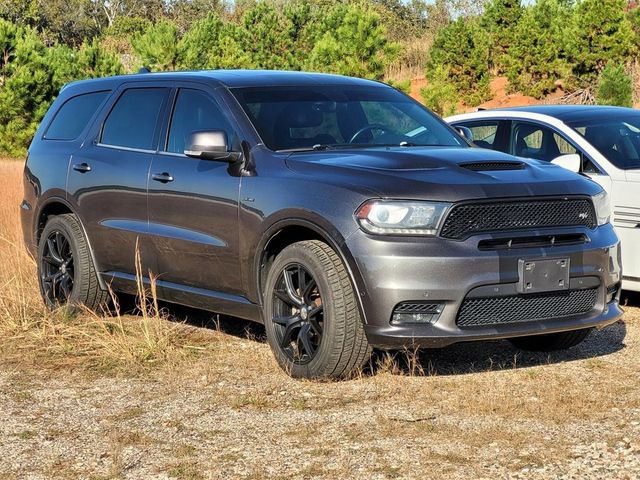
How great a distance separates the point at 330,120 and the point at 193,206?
39.4 inches

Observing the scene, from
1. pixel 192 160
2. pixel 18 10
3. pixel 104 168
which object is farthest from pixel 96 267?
pixel 18 10

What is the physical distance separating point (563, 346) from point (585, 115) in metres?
2.83

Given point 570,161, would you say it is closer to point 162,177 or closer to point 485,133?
point 485,133

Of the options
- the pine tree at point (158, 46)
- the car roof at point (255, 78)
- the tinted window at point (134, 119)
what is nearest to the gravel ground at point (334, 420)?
the tinted window at point (134, 119)

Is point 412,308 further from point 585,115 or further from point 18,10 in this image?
point 18,10

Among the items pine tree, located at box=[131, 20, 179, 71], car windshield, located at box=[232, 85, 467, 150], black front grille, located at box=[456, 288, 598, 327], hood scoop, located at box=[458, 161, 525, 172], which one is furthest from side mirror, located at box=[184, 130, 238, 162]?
pine tree, located at box=[131, 20, 179, 71]

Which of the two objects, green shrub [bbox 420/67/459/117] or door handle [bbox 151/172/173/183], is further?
green shrub [bbox 420/67/459/117]

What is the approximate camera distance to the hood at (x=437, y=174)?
6.03 meters

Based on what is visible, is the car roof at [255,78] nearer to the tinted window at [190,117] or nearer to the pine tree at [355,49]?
the tinted window at [190,117]

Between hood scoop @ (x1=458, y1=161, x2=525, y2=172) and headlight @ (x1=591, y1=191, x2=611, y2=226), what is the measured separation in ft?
1.51

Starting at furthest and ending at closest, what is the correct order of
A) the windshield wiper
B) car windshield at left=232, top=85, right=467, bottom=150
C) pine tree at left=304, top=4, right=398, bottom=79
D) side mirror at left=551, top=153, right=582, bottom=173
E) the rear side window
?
pine tree at left=304, top=4, right=398, bottom=79 < side mirror at left=551, top=153, right=582, bottom=173 < the rear side window < car windshield at left=232, top=85, right=467, bottom=150 < the windshield wiper

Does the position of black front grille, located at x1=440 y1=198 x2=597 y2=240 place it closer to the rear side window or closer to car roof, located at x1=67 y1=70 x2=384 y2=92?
car roof, located at x1=67 y1=70 x2=384 y2=92

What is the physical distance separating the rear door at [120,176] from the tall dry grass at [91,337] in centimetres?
35

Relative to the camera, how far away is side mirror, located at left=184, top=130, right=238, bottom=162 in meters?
6.79
